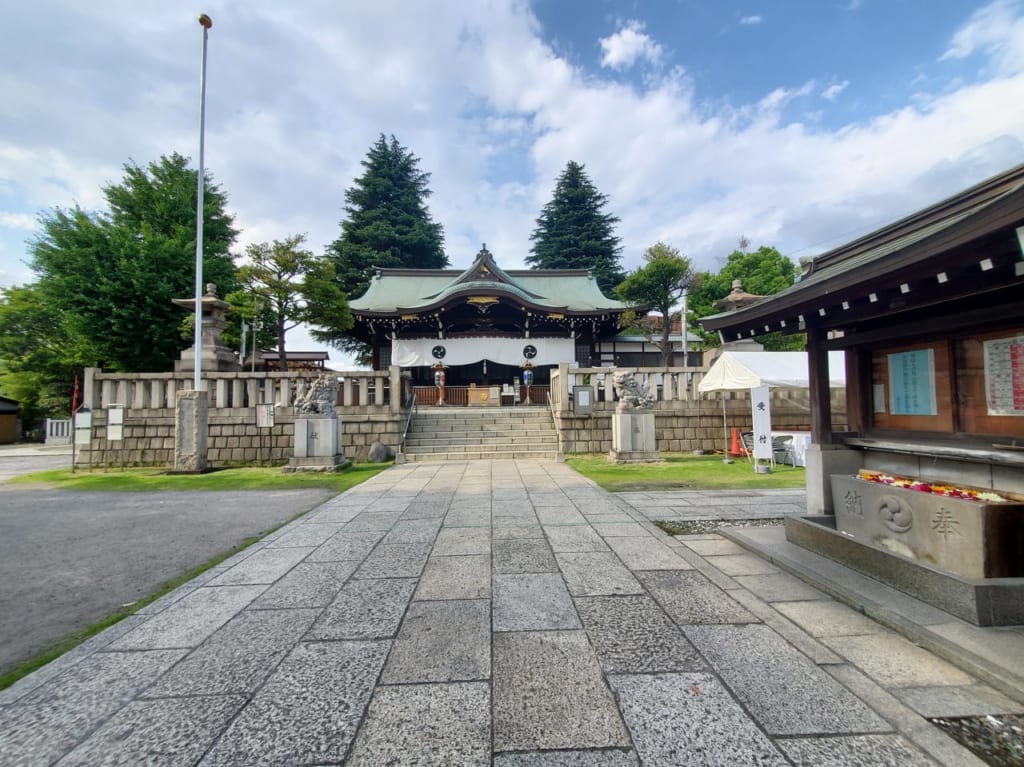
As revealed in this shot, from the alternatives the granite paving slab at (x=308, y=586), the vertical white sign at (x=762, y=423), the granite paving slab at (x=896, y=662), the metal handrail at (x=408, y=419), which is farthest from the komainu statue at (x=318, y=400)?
the granite paving slab at (x=896, y=662)

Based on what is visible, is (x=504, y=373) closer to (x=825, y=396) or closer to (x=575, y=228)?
(x=825, y=396)

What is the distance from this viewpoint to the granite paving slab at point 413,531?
464 centimetres

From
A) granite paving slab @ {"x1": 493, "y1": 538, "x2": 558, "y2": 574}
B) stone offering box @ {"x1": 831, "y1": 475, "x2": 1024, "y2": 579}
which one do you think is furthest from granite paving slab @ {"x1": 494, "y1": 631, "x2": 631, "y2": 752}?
stone offering box @ {"x1": 831, "y1": 475, "x2": 1024, "y2": 579}

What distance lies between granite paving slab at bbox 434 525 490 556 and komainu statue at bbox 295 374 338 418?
628cm

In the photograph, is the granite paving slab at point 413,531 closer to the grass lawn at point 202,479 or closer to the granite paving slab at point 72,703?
the grass lawn at point 202,479

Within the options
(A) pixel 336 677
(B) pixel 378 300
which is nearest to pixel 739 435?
(A) pixel 336 677

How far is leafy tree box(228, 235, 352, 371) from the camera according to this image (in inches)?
604

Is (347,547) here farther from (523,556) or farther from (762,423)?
(762,423)

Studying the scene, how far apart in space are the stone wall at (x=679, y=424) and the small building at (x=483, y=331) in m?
8.28

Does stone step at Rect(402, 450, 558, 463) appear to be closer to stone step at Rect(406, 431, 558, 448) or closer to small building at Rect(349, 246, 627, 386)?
stone step at Rect(406, 431, 558, 448)

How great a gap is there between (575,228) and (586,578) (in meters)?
35.3

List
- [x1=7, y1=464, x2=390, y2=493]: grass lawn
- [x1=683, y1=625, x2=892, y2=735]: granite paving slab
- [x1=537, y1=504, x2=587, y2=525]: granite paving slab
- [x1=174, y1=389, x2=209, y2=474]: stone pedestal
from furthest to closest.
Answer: [x1=174, y1=389, x2=209, y2=474]: stone pedestal
[x1=7, y1=464, x2=390, y2=493]: grass lawn
[x1=537, y1=504, x2=587, y2=525]: granite paving slab
[x1=683, y1=625, x2=892, y2=735]: granite paving slab

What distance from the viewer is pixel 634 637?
2.62 meters

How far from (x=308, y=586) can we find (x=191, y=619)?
782 mm
